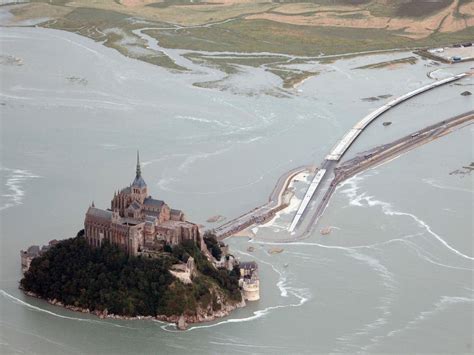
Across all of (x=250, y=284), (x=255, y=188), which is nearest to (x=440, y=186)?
(x=255, y=188)

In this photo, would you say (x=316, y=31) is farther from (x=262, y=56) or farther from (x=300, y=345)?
(x=300, y=345)

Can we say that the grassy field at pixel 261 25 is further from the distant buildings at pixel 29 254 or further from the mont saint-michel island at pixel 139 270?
the mont saint-michel island at pixel 139 270

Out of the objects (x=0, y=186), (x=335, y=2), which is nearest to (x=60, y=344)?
(x=0, y=186)

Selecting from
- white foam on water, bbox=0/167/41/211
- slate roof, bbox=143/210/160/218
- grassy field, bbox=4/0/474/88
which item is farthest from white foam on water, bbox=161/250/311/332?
grassy field, bbox=4/0/474/88

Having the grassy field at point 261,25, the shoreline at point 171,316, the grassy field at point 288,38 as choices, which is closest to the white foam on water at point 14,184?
the shoreline at point 171,316

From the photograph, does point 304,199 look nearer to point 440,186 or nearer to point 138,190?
point 440,186

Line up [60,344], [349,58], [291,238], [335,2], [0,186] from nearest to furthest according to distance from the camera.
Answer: [60,344]
[291,238]
[0,186]
[349,58]
[335,2]
